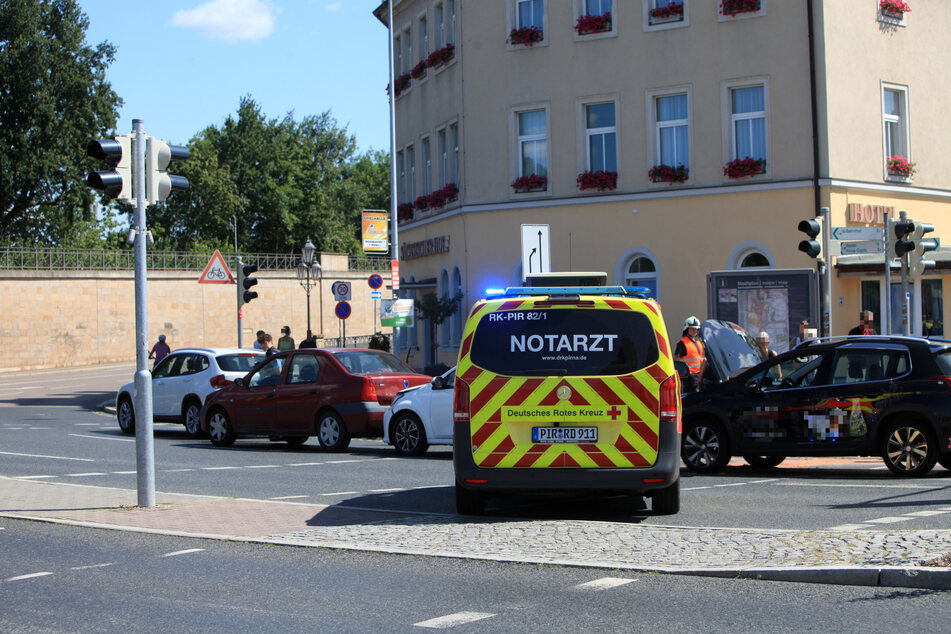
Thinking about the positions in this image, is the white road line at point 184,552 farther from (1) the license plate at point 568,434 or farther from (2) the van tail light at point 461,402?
(1) the license plate at point 568,434

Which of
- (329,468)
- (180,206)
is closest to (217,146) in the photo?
(180,206)

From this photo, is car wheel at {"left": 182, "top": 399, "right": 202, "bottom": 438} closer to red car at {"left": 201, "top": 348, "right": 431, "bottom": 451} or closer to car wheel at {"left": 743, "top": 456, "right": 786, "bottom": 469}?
red car at {"left": 201, "top": 348, "right": 431, "bottom": 451}

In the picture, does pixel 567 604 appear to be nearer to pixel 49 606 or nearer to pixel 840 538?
pixel 840 538

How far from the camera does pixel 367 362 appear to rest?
19.0 metres

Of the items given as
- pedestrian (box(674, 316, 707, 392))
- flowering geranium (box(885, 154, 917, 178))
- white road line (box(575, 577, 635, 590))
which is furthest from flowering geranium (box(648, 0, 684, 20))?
white road line (box(575, 577, 635, 590))

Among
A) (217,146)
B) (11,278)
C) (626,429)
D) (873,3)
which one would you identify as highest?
(217,146)

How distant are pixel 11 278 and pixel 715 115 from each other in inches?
1540

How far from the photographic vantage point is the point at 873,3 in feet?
90.5

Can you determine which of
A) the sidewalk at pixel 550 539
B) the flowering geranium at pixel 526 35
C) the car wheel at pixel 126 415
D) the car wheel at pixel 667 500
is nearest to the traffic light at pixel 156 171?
the sidewalk at pixel 550 539

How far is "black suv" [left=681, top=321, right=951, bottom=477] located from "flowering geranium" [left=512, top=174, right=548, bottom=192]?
15487mm

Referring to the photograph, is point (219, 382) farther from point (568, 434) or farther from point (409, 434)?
point (568, 434)

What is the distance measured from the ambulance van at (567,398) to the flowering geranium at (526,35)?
20.5 meters

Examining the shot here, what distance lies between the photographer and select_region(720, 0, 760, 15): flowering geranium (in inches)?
1064

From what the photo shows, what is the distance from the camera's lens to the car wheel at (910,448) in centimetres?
1305
